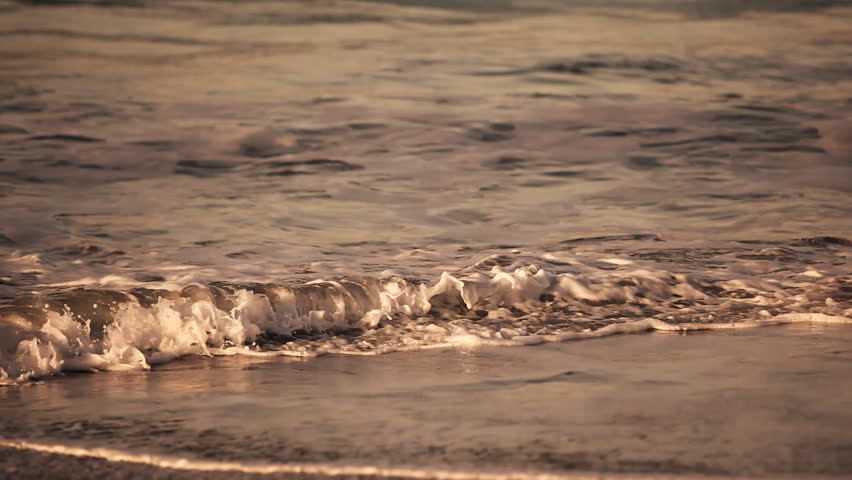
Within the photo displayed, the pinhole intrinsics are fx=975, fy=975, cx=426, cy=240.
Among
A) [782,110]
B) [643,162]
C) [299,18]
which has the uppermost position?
[299,18]

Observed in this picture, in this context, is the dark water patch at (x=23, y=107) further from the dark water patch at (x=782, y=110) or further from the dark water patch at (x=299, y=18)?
the dark water patch at (x=782, y=110)

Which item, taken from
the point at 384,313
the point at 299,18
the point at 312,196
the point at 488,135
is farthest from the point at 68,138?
the point at 299,18

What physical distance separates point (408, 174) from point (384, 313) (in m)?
5.10

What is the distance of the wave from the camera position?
4000mm

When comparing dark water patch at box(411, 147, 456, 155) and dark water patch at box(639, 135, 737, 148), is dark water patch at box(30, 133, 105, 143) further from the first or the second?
dark water patch at box(639, 135, 737, 148)

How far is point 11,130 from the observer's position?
455 inches

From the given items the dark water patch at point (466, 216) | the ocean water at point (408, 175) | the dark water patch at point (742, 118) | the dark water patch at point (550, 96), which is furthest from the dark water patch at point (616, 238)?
the dark water patch at point (550, 96)

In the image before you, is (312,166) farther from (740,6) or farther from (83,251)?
(740,6)

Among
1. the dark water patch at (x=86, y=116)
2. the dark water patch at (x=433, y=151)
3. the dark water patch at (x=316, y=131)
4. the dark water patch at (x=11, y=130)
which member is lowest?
the dark water patch at (x=433, y=151)

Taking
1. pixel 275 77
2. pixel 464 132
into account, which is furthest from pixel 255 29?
pixel 464 132

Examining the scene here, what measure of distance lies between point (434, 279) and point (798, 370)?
7.15 feet

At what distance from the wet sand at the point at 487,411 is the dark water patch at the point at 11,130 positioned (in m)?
8.44

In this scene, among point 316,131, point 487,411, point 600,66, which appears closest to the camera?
point 487,411

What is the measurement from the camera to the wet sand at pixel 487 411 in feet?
8.29
